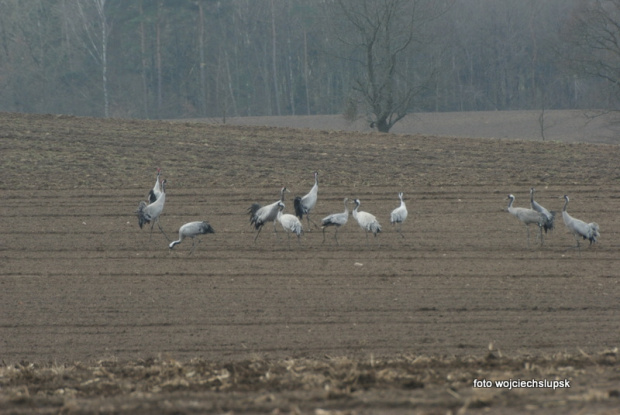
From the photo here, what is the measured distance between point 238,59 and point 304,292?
51461 millimetres

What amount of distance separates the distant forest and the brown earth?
83.8 feet

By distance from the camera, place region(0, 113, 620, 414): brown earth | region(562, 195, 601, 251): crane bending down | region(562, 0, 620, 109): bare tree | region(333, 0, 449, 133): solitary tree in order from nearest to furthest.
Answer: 1. region(0, 113, 620, 414): brown earth
2. region(562, 195, 601, 251): crane bending down
3. region(562, 0, 620, 109): bare tree
4. region(333, 0, 449, 133): solitary tree

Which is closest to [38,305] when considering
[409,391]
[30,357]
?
[30,357]

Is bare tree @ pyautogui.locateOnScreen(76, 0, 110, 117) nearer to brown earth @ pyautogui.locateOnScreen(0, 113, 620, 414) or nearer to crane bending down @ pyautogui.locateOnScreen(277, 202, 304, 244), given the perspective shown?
brown earth @ pyautogui.locateOnScreen(0, 113, 620, 414)

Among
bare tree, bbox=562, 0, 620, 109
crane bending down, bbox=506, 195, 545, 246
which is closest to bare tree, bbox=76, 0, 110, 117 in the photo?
bare tree, bbox=562, 0, 620, 109

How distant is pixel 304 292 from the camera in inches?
413

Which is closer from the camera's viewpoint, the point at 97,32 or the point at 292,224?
the point at 292,224

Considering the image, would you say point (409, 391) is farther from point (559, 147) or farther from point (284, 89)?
point (284, 89)

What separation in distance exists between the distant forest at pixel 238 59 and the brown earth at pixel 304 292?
→ 25.5 meters

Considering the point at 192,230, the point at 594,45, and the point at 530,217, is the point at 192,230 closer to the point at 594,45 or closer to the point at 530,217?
the point at 530,217

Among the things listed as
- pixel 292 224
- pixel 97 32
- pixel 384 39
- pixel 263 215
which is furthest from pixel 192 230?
pixel 97 32

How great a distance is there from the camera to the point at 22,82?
5075cm

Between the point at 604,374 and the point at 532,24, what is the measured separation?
56756mm

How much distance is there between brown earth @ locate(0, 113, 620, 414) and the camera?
6.30 m
